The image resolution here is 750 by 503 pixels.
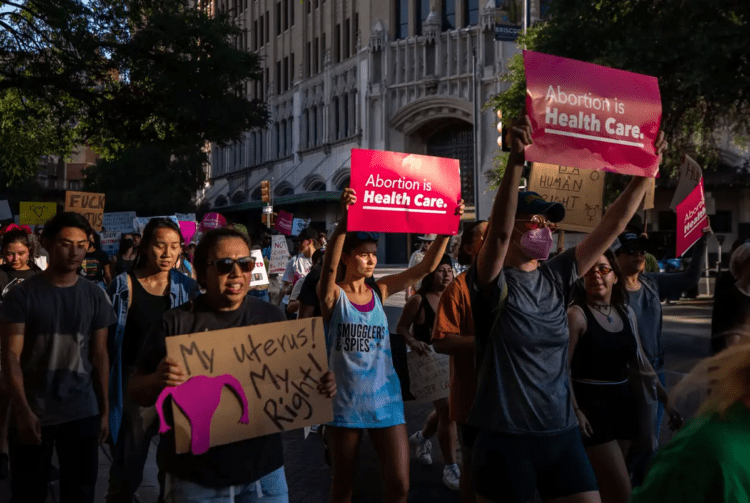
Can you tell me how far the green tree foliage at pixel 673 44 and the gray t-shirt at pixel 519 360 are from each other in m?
12.6

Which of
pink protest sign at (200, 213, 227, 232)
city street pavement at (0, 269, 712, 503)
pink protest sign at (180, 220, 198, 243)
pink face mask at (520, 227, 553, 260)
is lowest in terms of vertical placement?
city street pavement at (0, 269, 712, 503)

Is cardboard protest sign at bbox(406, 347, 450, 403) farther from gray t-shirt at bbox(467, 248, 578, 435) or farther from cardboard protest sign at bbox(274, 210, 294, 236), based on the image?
cardboard protest sign at bbox(274, 210, 294, 236)

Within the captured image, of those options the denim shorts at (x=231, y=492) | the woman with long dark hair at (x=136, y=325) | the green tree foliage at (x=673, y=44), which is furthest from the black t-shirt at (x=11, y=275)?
the green tree foliage at (x=673, y=44)

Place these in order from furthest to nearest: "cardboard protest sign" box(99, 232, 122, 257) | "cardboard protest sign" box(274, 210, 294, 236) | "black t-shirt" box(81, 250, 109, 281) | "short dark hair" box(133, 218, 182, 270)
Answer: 1. "cardboard protest sign" box(274, 210, 294, 236)
2. "cardboard protest sign" box(99, 232, 122, 257)
3. "black t-shirt" box(81, 250, 109, 281)
4. "short dark hair" box(133, 218, 182, 270)

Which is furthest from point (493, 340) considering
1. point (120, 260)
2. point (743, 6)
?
point (743, 6)

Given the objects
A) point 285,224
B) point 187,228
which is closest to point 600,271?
point 187,228

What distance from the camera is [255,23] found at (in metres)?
59.6

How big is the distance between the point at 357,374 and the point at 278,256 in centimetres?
1121

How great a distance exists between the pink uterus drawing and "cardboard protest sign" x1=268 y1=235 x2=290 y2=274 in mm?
12269

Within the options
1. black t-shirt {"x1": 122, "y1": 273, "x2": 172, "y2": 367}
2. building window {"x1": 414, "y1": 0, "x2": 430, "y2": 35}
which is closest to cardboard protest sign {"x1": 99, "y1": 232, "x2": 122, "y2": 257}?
black t-shirt {"x1": 122, "y1": 273, "x2": 172, "y2": 367}

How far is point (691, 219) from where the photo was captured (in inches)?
240

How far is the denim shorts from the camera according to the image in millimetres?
3084

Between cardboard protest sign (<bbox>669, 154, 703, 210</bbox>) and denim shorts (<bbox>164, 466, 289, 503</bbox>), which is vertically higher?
cardboard protest sign (<bbox>669, 154, 703, 210</bbox>)

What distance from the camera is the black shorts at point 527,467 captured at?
Answer: 11.0ft
